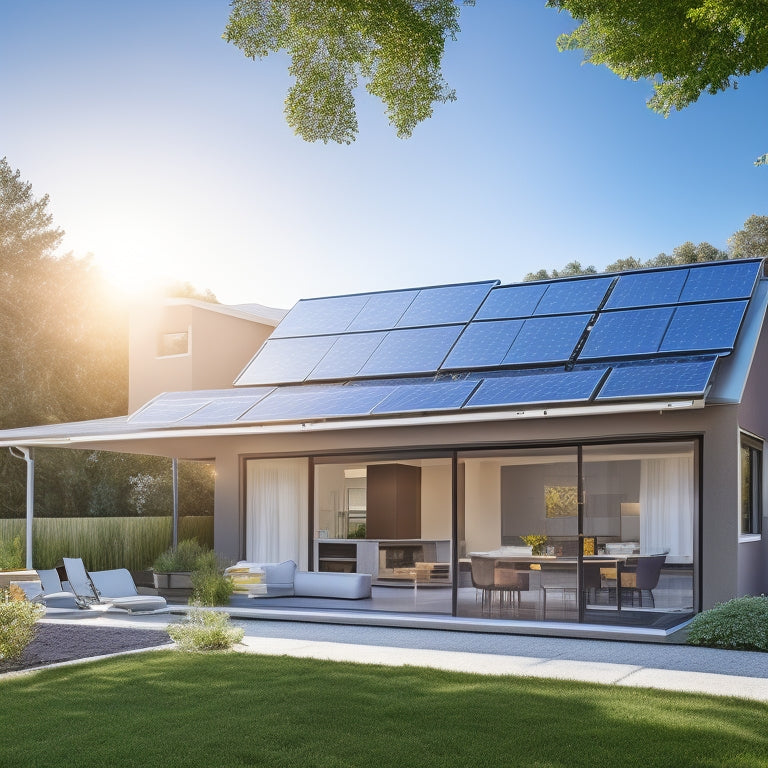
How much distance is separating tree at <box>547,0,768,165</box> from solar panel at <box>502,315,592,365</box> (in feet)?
22.3

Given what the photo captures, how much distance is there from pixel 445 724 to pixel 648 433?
654 centimetres

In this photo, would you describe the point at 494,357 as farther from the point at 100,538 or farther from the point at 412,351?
the point at 100,538

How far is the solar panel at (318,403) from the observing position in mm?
14039

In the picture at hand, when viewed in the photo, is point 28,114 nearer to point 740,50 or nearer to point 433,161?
point 433,161

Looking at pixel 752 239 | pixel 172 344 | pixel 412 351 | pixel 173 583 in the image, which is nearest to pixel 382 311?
pixel 412 351

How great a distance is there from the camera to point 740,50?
23.7 feet

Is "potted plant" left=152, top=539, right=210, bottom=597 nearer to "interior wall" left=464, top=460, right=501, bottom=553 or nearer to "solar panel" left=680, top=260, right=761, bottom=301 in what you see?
"interior wall" left=464, top=460, right=501, bottom=553

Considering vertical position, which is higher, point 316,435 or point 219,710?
point 316,435

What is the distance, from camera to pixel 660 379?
468 inches

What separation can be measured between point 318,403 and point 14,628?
6128mm

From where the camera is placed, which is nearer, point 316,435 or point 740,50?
point 740,50

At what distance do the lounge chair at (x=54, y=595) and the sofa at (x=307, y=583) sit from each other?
2.47 m

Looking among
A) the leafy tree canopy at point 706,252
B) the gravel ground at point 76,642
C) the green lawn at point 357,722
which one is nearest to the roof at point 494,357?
the gravel ground at point 76,642

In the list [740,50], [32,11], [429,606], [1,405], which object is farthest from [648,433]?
[1,405]
